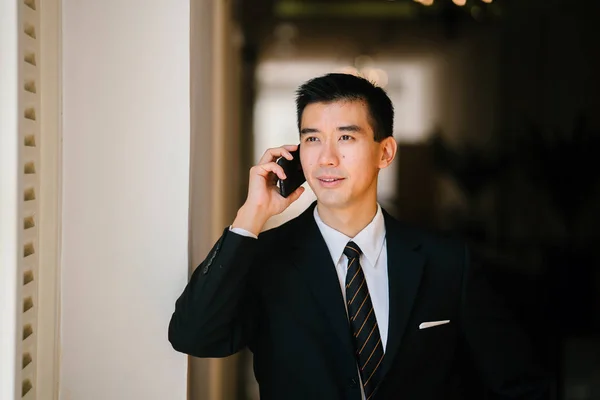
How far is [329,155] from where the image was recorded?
59.6 inches

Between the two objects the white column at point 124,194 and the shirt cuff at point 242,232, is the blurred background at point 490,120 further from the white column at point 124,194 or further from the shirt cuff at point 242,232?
the white column at point 124,194

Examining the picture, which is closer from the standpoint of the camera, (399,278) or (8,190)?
(8,190)

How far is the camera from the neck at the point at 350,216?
1561mm

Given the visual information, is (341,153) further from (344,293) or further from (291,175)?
(344,293)

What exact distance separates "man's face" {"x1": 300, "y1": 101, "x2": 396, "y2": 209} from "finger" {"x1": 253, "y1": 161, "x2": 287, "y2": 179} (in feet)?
0.20

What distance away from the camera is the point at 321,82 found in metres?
1.55

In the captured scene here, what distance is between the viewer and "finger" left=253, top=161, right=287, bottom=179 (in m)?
1.53

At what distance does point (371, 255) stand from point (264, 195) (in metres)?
0.29

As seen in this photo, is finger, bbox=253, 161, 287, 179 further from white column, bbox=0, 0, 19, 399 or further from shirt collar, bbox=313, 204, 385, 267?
white column, bbox=0, 0, 19, 399

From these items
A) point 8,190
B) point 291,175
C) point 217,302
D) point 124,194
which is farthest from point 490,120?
point 8,190

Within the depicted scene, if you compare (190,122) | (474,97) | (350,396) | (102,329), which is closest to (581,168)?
(474,97)

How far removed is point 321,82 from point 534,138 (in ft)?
1.78

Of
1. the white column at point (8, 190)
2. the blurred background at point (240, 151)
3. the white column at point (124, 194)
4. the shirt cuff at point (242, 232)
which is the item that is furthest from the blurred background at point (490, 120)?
the white column at point (8, 190)

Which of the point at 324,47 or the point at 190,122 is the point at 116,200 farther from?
the point at 324,47
